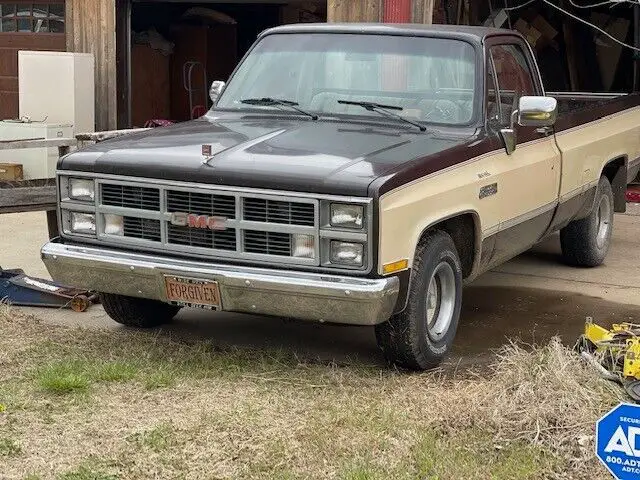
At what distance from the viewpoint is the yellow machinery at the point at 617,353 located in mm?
5031

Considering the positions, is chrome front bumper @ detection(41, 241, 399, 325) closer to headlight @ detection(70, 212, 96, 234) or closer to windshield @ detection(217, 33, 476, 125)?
headlight @ detection(70, 212, 96, 234)

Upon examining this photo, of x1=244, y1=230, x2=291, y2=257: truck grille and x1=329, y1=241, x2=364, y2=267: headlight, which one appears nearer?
x1=329, y1=241, x2=364, y2=267: headlight

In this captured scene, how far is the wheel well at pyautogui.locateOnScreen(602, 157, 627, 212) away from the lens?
9.05 meters

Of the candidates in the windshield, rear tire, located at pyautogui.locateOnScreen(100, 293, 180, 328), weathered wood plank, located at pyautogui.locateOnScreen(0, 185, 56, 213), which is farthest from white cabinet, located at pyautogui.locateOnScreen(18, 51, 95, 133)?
rear tire, located at pyautogui.locateOnScreen(100, 293, 180, 328)

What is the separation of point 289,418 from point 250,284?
737 millimetres

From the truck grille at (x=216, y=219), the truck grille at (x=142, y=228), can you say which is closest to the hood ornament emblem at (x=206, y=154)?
the truck grille at (x=216, y=219)

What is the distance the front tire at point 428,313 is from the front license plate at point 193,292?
2.90 feet

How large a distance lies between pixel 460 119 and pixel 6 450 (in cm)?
324

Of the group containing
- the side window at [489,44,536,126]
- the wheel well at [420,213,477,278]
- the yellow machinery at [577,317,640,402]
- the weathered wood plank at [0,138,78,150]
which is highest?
the side window at [489,44,536,126]

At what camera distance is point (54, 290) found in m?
7.15

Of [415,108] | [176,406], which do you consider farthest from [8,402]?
[415,108]

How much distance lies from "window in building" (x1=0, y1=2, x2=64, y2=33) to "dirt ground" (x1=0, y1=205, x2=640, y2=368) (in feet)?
18.5

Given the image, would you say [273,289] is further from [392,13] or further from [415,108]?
[392,13]

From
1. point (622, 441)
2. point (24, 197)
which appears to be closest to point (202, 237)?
point (24, 197)
